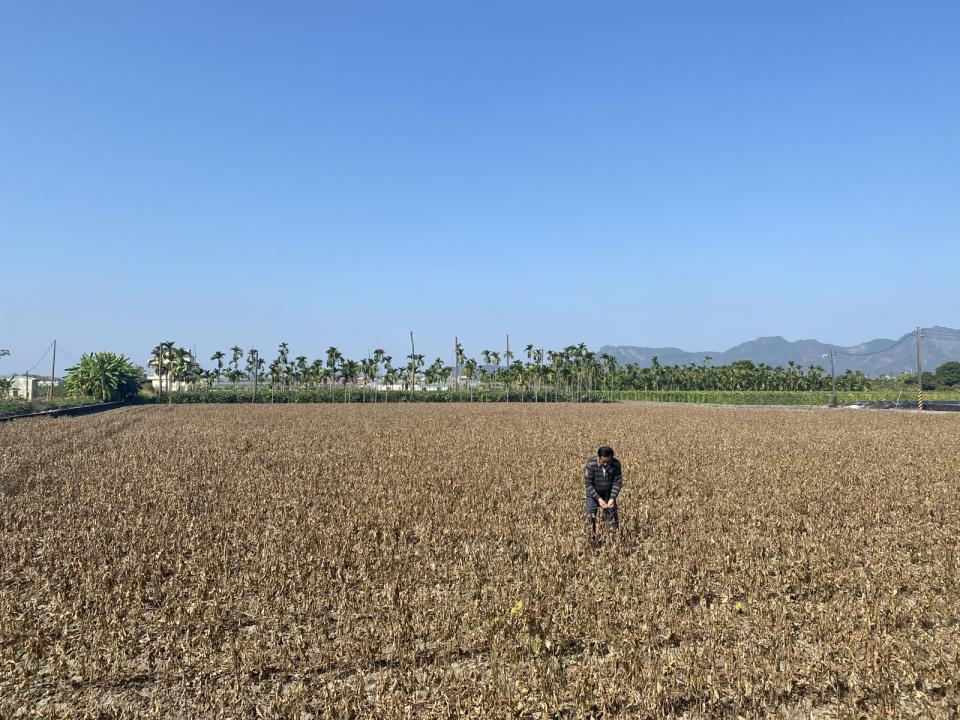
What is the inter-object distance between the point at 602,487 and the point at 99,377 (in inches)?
2933

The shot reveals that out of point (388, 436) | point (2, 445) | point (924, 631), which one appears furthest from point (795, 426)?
point (2, 445)

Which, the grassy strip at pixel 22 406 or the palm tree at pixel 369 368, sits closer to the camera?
the grassy strip at pixel 22 406

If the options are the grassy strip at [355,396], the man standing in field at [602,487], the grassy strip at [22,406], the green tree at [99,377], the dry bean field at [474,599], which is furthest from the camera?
the grassy strip at [355,396]

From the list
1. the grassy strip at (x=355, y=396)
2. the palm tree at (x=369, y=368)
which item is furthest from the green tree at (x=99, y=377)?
the palm tree at (x=369, y=368)

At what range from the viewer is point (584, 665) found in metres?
5.13

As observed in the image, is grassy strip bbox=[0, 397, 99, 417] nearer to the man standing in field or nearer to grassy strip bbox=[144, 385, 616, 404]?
grassy strip bbox=[144, 385, 616, 404]

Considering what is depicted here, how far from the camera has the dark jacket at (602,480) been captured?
8977mm

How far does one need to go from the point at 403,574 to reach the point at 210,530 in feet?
12.8

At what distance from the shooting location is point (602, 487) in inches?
360

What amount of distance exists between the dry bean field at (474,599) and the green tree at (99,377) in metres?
63.6

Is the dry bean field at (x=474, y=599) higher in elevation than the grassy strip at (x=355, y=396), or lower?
lower

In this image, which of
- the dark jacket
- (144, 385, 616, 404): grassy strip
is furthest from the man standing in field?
(144, 385, 616, 404): grassy strip

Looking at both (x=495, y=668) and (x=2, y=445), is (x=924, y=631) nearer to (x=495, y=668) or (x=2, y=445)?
(x=495, y=668)

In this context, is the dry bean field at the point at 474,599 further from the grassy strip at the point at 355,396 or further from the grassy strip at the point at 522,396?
the grassy strip at the point at 355,396
